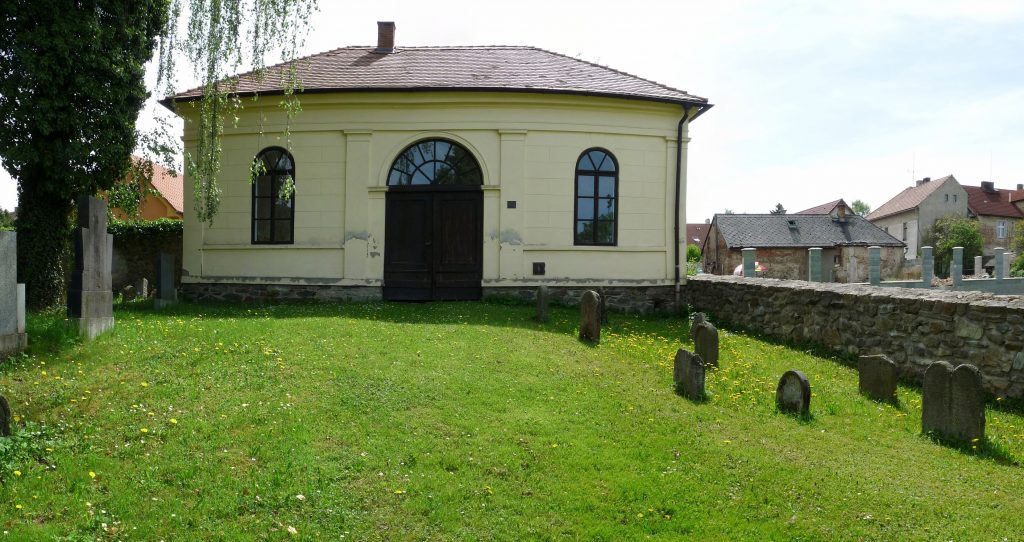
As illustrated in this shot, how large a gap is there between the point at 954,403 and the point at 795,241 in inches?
1602

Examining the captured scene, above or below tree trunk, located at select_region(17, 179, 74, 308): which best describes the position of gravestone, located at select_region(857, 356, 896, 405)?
below

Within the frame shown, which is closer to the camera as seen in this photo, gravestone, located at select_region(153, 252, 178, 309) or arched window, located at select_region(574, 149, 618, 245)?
gravestone, located at select_region(153, 252, 178, 309)

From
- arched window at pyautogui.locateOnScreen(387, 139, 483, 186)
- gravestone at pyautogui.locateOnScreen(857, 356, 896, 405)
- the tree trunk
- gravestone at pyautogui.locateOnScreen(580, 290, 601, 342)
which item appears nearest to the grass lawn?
gravestone at pyautogui.locateOnScreen(857, 356, 896, 405)

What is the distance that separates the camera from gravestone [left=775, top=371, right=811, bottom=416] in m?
7.77

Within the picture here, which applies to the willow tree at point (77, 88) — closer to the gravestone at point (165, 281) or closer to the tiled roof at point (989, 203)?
the gravestone at point (165, 281)

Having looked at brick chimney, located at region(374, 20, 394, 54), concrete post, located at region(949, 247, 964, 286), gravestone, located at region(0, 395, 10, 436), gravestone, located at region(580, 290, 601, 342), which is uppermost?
brick chimney, located at region(374, 20, 394, 54)

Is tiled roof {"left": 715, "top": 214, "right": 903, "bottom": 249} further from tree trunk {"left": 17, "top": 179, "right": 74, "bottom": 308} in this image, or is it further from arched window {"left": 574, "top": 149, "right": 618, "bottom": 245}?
tree trunk {"left": 17, "top": 179, "right": 74, "bottom": 308}

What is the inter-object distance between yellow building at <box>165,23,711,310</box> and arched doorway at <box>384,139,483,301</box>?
0.03m

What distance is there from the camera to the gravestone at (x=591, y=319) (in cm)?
1115

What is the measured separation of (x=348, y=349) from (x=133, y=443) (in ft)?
11.4

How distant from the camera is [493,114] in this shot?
49.8 ft

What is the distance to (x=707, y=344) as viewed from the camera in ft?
33.2

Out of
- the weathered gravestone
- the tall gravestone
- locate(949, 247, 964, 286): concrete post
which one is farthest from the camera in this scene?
locate(949, 247, 964, 286): concrete post

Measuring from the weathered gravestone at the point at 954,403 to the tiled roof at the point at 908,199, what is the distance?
6595 centimetres
